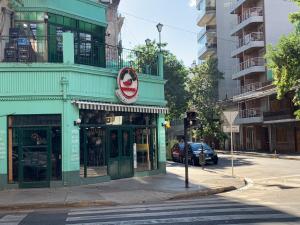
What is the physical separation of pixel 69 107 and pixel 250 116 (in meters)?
39.4

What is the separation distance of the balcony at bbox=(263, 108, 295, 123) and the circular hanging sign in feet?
85.3

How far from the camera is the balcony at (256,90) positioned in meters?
49.0

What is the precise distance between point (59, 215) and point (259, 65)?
4729cm

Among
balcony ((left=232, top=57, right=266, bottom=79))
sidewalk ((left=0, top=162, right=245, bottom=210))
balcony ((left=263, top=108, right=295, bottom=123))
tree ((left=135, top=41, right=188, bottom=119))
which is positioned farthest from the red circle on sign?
balcony ((left=232, top=57, right=266, bottom=79))

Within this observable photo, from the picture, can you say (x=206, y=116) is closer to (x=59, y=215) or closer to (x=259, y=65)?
(x=259, y=65)

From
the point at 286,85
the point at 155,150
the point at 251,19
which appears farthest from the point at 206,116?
the point at 155,150

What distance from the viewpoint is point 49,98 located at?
19016mm

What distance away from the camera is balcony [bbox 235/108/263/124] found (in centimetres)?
5307

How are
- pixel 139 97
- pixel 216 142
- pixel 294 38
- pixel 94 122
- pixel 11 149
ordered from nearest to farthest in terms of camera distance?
pixel 11 149
pixel 94 122
pixel 139 97
pixel 294 38
pixel 216 142

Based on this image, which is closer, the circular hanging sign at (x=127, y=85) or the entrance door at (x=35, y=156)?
the entrance door at (x=35, y=156)

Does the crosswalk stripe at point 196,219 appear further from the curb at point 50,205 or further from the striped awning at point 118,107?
the striped awning at point 118,107

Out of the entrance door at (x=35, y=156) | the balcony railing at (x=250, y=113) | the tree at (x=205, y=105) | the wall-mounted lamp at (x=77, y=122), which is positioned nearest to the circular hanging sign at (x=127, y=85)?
the wall-mounted lamp at (x=77, y=122)

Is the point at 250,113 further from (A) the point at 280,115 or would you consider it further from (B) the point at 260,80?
(A) the point at 280,115

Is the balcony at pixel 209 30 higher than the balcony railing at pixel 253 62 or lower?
higher
